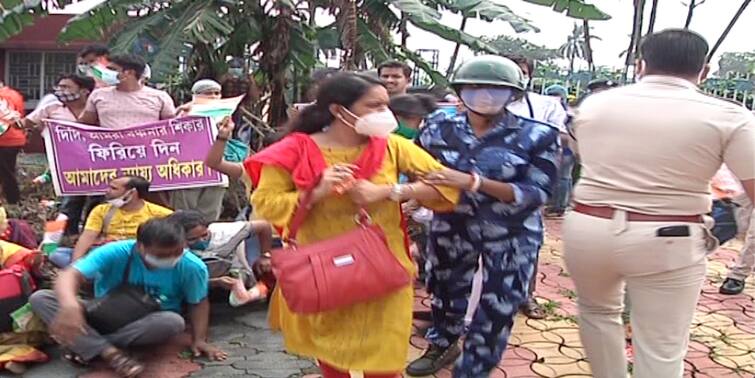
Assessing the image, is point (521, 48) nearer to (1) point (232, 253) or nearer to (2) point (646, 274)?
(1) point (232, 253)

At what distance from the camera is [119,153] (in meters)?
5.39

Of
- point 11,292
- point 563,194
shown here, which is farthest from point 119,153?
point 563,194

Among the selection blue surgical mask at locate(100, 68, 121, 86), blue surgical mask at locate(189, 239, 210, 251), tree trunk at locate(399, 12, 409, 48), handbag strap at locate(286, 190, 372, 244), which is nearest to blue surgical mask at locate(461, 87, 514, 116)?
handbag strap at locate(286, 190, 372, 244)

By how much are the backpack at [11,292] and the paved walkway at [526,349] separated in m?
0.29

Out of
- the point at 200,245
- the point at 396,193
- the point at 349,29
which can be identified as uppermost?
the point at 396,193

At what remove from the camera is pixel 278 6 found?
7344mm

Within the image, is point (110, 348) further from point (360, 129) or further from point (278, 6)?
point (278, 6)

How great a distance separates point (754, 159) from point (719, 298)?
3.37 m

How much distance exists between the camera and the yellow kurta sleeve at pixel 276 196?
258cm

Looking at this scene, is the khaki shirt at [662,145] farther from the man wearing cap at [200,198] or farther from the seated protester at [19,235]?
the seated protester at [19,235]

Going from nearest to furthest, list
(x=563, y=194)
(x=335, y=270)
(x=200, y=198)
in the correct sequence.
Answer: (x=335, y=270) < (x=200, y=198) < (x=563, y=194)

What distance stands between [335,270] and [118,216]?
238cm

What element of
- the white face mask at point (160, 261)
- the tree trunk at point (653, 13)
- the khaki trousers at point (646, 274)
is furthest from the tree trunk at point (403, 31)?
the khaki trousers at point (646, 274)

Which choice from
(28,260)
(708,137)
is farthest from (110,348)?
(708,137)
